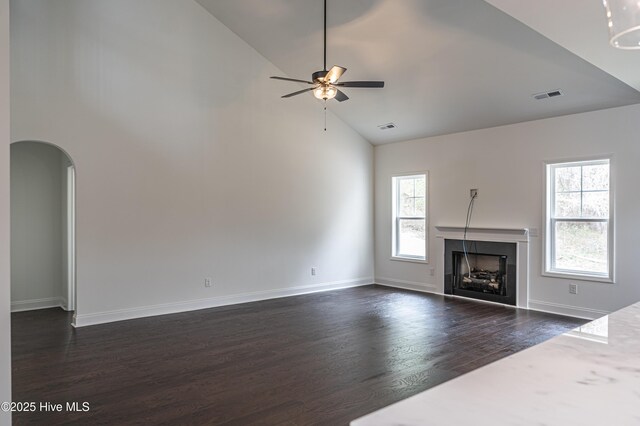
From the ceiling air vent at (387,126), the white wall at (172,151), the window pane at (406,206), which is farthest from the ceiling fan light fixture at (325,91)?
the window pane at (406,206)

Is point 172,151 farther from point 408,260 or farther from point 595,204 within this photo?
point 595,204

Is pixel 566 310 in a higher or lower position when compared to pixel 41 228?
lower

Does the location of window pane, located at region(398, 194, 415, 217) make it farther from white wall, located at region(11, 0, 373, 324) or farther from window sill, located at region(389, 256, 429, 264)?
white wall, located at region(11, 0, 373, 324)

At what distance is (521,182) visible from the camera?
20.6ft

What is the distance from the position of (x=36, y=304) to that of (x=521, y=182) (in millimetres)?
7317

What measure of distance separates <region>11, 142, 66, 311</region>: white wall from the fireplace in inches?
240

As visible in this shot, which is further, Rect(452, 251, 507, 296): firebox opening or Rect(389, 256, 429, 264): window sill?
Rect(389, 256, 429, 264): window sill

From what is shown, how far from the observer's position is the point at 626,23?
3.41 feet

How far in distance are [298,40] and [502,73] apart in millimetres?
2814

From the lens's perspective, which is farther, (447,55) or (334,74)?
(447,55)

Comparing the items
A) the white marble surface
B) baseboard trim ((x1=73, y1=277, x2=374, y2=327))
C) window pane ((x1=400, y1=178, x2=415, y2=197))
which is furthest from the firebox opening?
the white marble surface

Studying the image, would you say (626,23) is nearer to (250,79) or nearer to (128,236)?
(128,236)

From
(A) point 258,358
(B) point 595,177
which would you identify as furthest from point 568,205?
(A) point 258,358

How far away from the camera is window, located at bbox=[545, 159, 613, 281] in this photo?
555 cm
